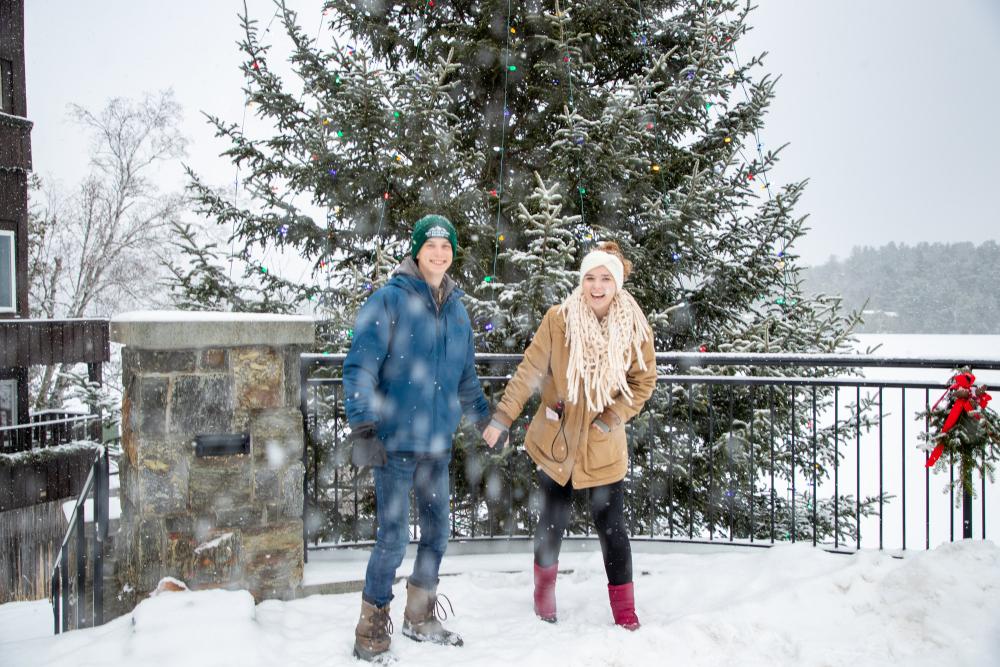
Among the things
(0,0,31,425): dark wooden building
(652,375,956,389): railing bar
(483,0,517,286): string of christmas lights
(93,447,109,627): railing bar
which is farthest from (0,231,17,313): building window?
(652,375,956,389): railing bar

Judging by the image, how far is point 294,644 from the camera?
2668 millimetres

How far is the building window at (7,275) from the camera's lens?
47.8 ft

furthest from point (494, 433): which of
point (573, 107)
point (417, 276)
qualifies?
point (573, 107)

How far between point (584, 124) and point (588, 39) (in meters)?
1.67

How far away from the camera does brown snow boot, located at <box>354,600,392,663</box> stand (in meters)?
2.56

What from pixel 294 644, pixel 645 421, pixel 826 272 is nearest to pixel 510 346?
pixel 645 421

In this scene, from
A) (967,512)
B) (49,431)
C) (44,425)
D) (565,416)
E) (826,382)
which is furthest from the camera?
(49,431)

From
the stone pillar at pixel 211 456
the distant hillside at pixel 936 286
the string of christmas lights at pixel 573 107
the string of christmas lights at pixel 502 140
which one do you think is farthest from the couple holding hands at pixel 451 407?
the distant hillside at pixel 936 286

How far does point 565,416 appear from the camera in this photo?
2.87 m

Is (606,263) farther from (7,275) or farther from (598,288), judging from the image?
(7,275)

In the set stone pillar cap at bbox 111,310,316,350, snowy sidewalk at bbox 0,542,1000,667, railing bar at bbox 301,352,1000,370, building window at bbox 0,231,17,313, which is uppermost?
building window at bbox 0,231,17,313

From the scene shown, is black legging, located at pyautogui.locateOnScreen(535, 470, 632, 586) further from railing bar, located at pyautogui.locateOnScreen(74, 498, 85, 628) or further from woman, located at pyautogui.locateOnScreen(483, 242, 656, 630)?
railing bar, located at pyautogui.locateOnScreen(74, 498, 85, 628)

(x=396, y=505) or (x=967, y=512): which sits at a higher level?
(x=396, y=505)

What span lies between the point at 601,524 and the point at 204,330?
2108mm
